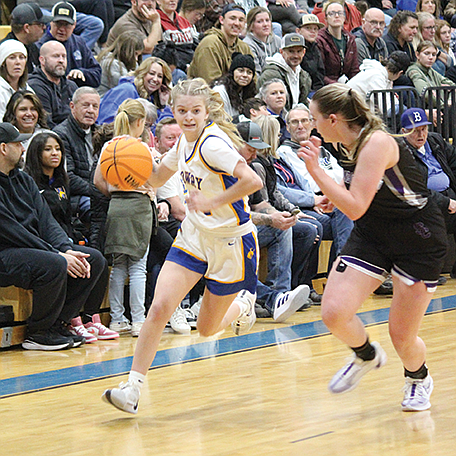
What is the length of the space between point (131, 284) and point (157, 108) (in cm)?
220

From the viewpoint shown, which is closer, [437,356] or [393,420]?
[393,420]

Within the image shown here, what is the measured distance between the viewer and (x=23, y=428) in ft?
12.9

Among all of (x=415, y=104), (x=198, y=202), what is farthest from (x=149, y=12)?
(x=198, y=202)

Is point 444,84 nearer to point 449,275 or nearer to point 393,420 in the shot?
point 449,275

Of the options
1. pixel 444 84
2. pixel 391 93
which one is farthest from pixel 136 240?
pixel 444 84

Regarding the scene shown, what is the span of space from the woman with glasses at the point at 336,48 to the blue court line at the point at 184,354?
4.08m

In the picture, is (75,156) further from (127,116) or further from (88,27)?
(88,27)

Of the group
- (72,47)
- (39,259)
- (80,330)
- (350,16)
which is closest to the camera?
(39,259)

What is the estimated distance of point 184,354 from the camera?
567 centimetres

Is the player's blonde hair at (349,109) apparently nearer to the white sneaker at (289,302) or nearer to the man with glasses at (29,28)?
the white sneaker at (289,302)

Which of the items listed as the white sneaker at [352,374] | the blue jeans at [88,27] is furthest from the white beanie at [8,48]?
the white sneaker at [352,374]

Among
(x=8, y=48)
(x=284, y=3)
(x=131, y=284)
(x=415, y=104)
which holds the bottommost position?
(x=131, y=284)

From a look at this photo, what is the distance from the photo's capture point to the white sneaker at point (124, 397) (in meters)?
3.91

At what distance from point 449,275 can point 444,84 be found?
9.35 feet
